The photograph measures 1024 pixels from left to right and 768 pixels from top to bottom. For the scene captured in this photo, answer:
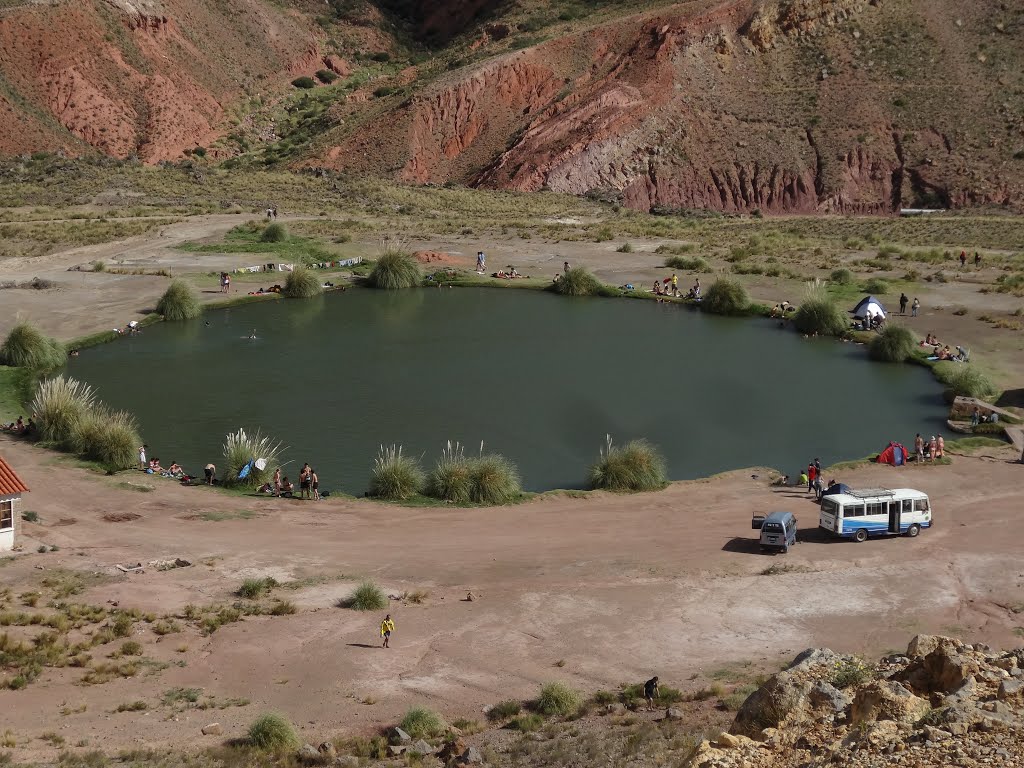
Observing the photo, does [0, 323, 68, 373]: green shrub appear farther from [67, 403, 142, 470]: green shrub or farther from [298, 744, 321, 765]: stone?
[298, 744, 321, 765]: stone

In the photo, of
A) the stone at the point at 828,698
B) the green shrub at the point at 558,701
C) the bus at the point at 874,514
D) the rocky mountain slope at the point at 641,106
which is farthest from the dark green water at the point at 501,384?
the rocky mountain slope at the point at 641,106

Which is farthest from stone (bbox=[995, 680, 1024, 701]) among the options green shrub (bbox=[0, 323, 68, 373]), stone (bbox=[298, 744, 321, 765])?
green shrub (bbox=[0, 323, 68, 373])

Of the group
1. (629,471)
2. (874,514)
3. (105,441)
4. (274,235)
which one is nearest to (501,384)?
(629,471)

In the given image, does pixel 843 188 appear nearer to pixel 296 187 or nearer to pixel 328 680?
pixel 296 187

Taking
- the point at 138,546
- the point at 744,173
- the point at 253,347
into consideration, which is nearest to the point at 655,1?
the point at 744,173

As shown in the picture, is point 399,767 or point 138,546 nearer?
point 399,767

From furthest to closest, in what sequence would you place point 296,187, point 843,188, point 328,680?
point 843,188 < point 296,187 < point 328,680

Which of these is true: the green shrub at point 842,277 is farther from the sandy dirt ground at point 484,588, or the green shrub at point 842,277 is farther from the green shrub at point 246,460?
the green shrub at point 246,460
